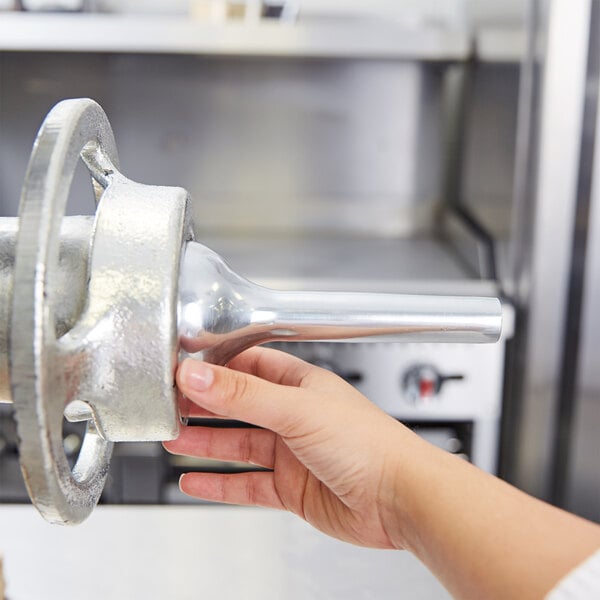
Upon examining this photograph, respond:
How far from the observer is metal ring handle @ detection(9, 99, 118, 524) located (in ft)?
1.08

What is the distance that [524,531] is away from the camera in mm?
457

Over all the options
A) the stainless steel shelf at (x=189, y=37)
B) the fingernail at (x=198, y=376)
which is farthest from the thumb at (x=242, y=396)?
the stainless steel shelf at (x=189, y=37)

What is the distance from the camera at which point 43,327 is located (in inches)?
13.1

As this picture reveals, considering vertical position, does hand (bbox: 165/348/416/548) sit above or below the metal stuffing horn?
below

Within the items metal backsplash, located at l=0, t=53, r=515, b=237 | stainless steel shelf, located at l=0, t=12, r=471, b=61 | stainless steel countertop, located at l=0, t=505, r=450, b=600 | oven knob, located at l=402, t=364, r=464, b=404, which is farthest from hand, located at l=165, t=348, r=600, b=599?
metal backsplash, located at l=0, t=53, r=515, b=237

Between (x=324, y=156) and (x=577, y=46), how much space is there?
751 mm

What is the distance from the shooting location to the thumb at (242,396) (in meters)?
0.42

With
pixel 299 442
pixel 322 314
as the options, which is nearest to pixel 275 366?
pixel 299 442

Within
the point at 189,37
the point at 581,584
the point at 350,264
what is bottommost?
the point at 350,264

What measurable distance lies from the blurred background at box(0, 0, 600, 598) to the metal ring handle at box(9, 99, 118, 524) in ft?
1.71

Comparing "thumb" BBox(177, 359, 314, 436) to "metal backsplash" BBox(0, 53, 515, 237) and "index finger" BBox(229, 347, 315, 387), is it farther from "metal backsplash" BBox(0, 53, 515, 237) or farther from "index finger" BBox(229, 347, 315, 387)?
"metal backsplash" BBox(0, 53, 515, 237)

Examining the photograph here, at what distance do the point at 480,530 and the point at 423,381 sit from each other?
92 centimetres

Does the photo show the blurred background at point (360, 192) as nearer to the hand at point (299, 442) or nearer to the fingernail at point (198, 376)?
the hand at point (299, 442)

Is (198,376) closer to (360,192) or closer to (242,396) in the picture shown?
(242,396)
